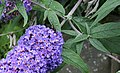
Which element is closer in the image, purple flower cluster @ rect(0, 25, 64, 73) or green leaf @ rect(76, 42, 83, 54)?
purple flower cluster @ rect(0, 25, 64, 73)

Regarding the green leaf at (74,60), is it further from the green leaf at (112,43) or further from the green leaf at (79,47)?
the green leaf at (112,43)

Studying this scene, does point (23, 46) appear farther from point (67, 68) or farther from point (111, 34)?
point (67, 68)

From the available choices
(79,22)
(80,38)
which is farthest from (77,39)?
(79,22)

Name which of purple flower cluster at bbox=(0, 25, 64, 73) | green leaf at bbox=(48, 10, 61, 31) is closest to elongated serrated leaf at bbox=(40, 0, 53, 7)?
green leaf at bbox=(48, 10, 61, 31)

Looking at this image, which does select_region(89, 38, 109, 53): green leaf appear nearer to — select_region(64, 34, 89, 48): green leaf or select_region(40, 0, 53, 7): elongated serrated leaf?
select_region(64, 34, 89, 48): green leaf

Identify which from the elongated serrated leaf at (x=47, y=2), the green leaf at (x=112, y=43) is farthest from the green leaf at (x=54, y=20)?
the green leaf at (x=112, y=43)

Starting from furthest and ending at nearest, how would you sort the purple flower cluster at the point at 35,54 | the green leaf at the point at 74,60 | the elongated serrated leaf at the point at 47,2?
the elongated serrated leaf at the point at 47,2
the green leaf at the point at 74,60
the purple flower cluster at the point at 35,54

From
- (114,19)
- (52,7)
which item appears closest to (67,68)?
(114,19)
